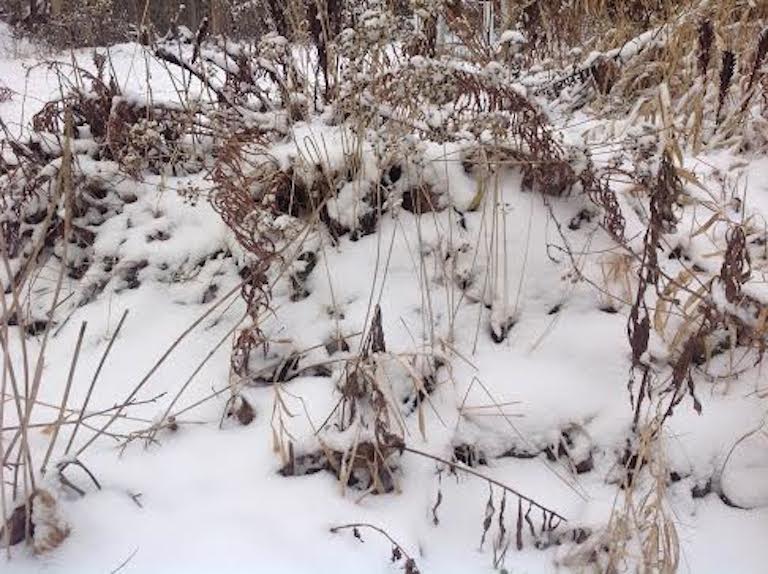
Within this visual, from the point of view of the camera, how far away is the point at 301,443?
1421mm

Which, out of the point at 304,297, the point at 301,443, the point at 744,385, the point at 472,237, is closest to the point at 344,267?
the point at 304,297

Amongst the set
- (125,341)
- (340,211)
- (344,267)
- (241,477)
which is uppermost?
(340,211)

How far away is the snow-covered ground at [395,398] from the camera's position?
126 cm

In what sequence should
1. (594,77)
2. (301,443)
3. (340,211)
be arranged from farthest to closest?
1. (594,77)
2. (340,211)
3. (301,443)

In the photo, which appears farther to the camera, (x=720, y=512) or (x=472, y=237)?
(x=472, y=237)

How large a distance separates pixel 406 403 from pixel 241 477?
37 cm

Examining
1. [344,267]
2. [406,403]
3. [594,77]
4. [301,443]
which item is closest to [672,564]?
[406,403]

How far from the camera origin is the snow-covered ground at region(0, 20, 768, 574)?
1.26m

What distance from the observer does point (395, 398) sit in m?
1.48

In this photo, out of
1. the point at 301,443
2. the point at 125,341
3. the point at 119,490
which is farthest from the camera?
the point at 125,341

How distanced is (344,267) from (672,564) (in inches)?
37.9

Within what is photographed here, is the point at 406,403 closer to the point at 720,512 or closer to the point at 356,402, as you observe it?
the point at 356,402

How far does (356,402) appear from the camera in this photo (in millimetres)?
1423

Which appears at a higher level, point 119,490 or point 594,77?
point 594,77
